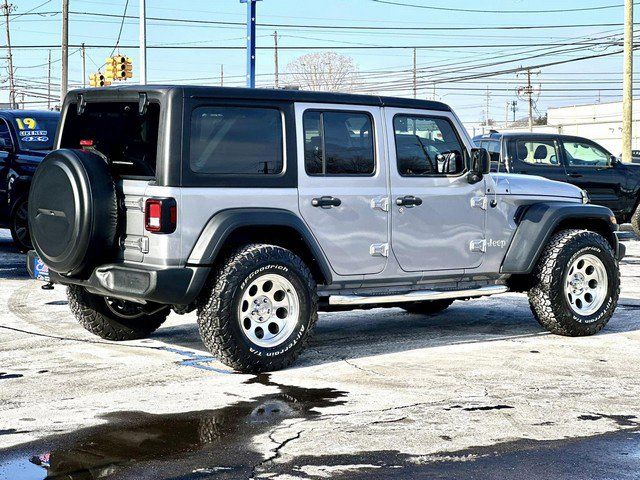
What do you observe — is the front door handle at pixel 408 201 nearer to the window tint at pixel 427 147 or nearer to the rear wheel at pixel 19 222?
the window tint at pixel 427 147

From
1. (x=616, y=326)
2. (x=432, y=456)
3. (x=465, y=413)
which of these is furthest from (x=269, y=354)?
(x=616, y=326)

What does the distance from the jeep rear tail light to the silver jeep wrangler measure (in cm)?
1

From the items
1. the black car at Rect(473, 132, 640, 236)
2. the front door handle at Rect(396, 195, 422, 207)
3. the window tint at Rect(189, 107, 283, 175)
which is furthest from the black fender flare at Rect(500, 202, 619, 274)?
the black car at Rect(473, 132, 640, 236)

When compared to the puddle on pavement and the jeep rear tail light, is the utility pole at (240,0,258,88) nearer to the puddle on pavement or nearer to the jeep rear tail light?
the jeep rear tail light

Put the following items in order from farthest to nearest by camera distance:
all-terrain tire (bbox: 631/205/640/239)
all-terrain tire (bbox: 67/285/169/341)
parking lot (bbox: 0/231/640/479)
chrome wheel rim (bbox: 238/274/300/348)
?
1. all-terrain tire (bbox: 631/205/640/239)
2. all-terrain tire (bbox: 67/285/169/341)
3. chrome wheel rim (bbox: 238/274/300/348)
4. parking lot (bbox: 0/231/640/479)

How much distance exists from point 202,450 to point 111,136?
3.21 m

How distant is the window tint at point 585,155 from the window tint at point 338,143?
11.5 metres

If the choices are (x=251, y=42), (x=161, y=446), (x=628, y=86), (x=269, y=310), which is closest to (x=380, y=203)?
(x=269, y=310)

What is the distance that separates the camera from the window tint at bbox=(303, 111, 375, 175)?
797 cm

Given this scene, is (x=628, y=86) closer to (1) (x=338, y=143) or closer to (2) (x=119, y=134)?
(1) (x=338, y=143)

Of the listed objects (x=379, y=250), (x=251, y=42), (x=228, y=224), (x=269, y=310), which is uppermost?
(x=251, y=42)

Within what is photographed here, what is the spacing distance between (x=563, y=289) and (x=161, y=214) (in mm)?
3803

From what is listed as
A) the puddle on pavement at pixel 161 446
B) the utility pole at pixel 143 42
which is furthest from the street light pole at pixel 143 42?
the puddle on pavement at pixel 161 446

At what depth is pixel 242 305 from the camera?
7.48 m
